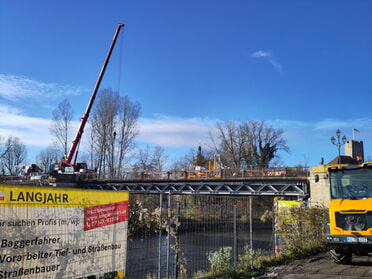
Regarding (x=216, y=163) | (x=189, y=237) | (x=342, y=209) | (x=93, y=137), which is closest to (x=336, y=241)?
(x=342, y=209)

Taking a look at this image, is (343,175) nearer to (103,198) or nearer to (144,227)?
(144,227)

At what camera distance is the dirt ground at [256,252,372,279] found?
8.96m

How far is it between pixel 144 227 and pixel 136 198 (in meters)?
0.67

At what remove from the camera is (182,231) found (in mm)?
7973

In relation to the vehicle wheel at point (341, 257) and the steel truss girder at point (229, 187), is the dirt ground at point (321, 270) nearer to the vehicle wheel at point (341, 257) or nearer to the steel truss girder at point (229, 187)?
the vehicle wheel at point (341, 257)

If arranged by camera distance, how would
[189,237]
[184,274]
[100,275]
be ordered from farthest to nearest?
[189,237] < [184,274] < [100,275]

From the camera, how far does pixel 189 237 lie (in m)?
8.39

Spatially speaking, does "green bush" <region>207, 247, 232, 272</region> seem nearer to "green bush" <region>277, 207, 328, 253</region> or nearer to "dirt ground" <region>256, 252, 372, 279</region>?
"dirt ground" <region>256, 252, 372, 279</region>

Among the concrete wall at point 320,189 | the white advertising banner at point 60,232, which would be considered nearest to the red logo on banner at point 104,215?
the white advertising banner at point 60,232

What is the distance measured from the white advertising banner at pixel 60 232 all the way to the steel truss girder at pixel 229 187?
843 inches

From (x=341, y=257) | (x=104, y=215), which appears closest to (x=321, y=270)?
(x=341, y=257)

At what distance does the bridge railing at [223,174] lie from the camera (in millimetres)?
33906

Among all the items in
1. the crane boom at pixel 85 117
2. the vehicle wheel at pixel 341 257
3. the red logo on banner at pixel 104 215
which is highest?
the crane boom at pixel 85 117

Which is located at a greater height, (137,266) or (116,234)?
(116,234)
